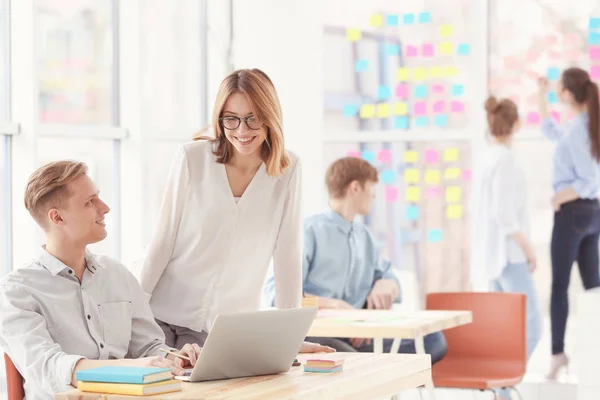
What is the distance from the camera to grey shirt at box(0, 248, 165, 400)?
105 inches

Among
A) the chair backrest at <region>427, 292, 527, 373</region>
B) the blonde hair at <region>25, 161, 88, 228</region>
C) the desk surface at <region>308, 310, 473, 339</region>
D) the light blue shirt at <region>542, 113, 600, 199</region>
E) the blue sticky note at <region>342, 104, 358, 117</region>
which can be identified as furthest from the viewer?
the blue sticky note at <region>342, 104, 358, 117</region>

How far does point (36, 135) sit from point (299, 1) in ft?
8.85

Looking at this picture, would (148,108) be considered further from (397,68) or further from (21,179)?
(397,68)

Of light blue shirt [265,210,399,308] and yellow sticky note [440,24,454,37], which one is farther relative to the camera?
yellow sticky note [440,24,454,37]

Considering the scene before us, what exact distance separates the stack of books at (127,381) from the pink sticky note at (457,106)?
478 cm

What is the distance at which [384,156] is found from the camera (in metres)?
7.06

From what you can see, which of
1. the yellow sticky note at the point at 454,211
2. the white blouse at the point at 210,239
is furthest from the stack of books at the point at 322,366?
the yellow sticky note at the point at 454,211

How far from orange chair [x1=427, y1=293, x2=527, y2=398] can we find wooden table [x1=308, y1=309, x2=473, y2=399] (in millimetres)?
470

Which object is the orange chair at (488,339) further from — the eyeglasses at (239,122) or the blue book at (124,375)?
the blue book at (124,375)

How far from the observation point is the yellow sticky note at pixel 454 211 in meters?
6.89

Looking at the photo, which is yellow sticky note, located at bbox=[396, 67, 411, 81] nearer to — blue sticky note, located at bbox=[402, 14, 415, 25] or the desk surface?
blue sticky note, located at bbox=[402, 14, 415, 25]

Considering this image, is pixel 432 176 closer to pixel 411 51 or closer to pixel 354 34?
pixel 411 51

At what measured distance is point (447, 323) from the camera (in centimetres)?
448

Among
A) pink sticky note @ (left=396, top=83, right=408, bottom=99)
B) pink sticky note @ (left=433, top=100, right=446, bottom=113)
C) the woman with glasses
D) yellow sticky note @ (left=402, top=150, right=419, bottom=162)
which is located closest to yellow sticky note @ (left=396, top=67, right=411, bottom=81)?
pink sticky note @ (left=396, top=83, right=408, bottom=99)
